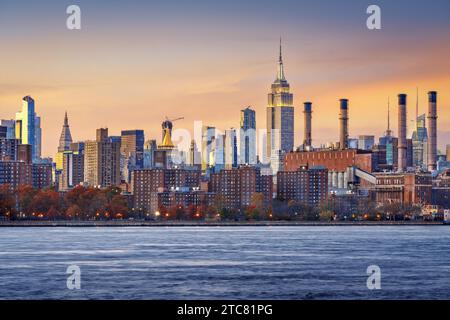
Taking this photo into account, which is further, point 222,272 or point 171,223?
point 171,223

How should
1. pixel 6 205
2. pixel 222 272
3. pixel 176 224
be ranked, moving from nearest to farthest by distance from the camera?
pixel 222 272
pixel 6 205
pixel 176 224

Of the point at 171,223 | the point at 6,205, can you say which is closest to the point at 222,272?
the point at 171,223

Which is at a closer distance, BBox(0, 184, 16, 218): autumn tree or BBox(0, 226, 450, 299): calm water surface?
BBox(0, 226, 450, 299): calm water surface

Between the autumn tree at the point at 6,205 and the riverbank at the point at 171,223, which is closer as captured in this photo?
the riverbank at the point at 171,223

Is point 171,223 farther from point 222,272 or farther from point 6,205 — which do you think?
point 222,272

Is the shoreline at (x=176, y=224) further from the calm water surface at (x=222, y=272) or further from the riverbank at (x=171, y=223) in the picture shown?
the calm water surface at (x=222, y=272)

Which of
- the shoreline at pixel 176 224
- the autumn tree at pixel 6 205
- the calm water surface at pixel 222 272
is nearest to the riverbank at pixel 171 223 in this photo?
the shoreline at pixel 176 224

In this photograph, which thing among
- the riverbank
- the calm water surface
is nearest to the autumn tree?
the riverbank

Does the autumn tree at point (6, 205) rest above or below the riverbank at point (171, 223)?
above

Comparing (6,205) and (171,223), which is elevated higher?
(6,205)

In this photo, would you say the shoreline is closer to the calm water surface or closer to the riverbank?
the riverbank
